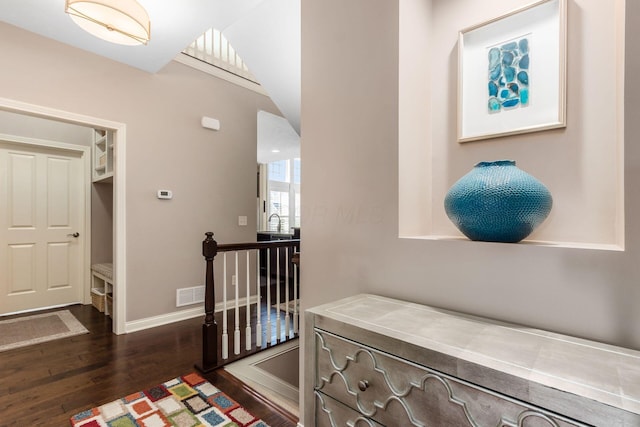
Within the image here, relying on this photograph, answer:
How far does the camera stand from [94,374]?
217 cm

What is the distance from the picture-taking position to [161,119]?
127 inches

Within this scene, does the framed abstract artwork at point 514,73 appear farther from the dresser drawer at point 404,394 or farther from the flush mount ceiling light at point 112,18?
the flush mount ceiling light at point 112,18

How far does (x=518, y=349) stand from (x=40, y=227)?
16.2ft

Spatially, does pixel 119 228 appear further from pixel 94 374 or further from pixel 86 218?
pixel 86 218

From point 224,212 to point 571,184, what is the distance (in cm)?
336

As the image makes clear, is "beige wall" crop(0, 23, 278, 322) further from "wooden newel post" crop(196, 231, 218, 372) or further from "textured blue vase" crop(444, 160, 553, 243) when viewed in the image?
"textured blue vase" crop(444, 160, 553, 243)

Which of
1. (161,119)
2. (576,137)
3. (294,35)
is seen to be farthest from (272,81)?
(576,137)

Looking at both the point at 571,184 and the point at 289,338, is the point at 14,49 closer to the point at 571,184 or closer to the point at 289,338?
the point at 289,338

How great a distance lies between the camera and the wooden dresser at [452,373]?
592 millimetres

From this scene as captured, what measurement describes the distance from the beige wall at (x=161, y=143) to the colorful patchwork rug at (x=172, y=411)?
1383 mm

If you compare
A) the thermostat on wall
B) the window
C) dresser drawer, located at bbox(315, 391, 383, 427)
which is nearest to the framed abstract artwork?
dresser drawer, located at bbox(315, 391, 383, 427)

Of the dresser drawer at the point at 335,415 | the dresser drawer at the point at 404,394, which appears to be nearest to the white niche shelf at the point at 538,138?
the dresser drawer at the point at 404,394

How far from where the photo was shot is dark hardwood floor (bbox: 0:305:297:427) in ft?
5.83

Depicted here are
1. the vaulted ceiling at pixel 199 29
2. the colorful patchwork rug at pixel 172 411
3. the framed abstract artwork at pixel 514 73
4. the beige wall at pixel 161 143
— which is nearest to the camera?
the framed abstract artwork at pixel 514 73
